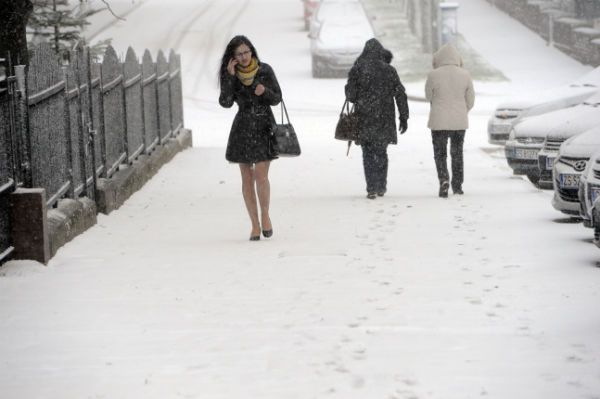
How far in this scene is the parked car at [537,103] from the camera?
18469 millimetres

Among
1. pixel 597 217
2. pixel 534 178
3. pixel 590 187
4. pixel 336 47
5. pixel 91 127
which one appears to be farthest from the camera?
pixel 336 47

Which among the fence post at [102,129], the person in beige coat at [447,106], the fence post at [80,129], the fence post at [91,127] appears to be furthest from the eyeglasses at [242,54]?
the person in beige coat at [447,106]

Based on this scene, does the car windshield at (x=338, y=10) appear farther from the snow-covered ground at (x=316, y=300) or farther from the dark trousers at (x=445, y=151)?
the dark trousers at (x=445, y=151)

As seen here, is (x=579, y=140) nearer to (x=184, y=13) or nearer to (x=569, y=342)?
(x=569, y=342)

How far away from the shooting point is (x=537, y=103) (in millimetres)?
18797

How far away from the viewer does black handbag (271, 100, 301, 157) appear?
37.3ft

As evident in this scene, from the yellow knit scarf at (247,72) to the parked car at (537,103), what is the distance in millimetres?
7705

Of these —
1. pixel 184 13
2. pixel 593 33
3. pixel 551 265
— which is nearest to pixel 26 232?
pixel 551 265

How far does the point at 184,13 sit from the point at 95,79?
43.6 metres

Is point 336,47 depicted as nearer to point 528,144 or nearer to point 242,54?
point 528,144

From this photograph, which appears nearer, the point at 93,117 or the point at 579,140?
the point at 579,140

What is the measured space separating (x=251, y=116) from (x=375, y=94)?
3.59 metres

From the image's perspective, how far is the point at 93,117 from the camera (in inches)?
542

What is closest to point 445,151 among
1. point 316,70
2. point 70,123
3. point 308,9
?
point 70,123
